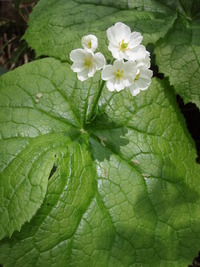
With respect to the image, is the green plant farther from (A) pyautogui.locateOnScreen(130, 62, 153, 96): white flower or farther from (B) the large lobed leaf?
(A) pyautogui.locateOnScreen(130, 62, 153, 96): white flower

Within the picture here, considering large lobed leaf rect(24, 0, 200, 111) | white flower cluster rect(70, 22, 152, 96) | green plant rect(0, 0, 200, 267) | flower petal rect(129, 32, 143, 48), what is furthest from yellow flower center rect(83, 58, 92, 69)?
large lobed leaf rect(24, 0, 200, 111)

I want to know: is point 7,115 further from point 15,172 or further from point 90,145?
point 90,145

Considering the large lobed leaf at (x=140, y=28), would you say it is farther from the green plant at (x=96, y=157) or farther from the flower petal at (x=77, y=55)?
the flower petal at (x=77, y=55)

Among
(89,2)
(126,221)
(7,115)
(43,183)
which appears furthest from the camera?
(89,2)

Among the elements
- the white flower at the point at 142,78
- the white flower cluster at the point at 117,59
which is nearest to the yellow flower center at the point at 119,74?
the white flower cluster at the point at 117,59

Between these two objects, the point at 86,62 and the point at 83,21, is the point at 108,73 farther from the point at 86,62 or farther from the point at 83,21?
the point at 83,21

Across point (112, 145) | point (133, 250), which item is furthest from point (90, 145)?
point (133, 250)
